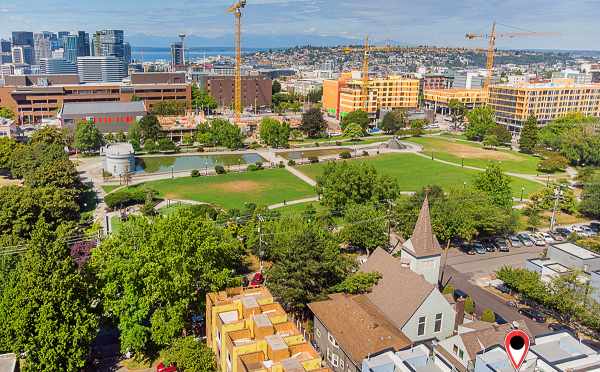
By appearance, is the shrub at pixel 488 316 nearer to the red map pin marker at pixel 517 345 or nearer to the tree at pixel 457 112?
the red map pin marker at pixel 517 345

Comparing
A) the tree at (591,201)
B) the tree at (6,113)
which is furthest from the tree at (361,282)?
the tree at (6,113)

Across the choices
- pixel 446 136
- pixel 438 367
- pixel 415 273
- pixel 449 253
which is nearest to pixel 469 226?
pixel 449 253

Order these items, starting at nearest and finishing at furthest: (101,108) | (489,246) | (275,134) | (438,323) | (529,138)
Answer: (438,323), (489,246), (529,138), (275,134), (101,108)

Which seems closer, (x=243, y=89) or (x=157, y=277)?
(x=157, y=277)

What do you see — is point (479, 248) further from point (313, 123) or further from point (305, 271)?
point (313, 123)

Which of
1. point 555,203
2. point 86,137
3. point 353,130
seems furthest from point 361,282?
point 353,130

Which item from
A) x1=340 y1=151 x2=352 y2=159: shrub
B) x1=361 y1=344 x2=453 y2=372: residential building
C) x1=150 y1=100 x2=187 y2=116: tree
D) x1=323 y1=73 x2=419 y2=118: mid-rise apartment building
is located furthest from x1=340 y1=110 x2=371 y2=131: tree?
x1=361 y1=344 x2=453 y2=372: residential building
